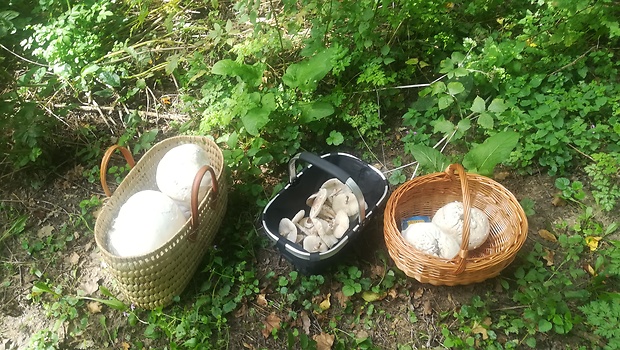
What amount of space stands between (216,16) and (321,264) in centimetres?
203

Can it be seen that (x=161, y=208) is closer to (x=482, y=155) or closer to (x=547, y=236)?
(x=482, y=155)

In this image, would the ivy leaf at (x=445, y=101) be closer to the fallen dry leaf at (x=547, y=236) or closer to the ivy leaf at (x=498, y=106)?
the ivy leaf at (x=498, y=106)

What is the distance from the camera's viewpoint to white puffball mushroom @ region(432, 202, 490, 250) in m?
1.85

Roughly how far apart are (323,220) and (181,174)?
0.68 meters

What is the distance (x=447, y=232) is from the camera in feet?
6.23

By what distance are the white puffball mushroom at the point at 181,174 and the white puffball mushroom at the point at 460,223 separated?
3.47ft

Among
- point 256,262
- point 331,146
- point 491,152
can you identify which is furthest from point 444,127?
point 256,262

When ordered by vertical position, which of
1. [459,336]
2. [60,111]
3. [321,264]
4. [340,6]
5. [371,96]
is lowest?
[459,336]

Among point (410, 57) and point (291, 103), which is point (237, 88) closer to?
point (291, 103)

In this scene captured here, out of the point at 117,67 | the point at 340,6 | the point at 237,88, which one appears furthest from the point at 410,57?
the point at 117,67

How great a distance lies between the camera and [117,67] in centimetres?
289

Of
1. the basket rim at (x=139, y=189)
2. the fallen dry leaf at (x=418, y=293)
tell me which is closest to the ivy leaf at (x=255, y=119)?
the basket rim at (x=139, y=189)

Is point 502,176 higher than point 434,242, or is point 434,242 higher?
point 434,242

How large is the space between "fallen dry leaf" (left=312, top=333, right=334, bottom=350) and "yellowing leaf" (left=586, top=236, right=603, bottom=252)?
1.20 meters
